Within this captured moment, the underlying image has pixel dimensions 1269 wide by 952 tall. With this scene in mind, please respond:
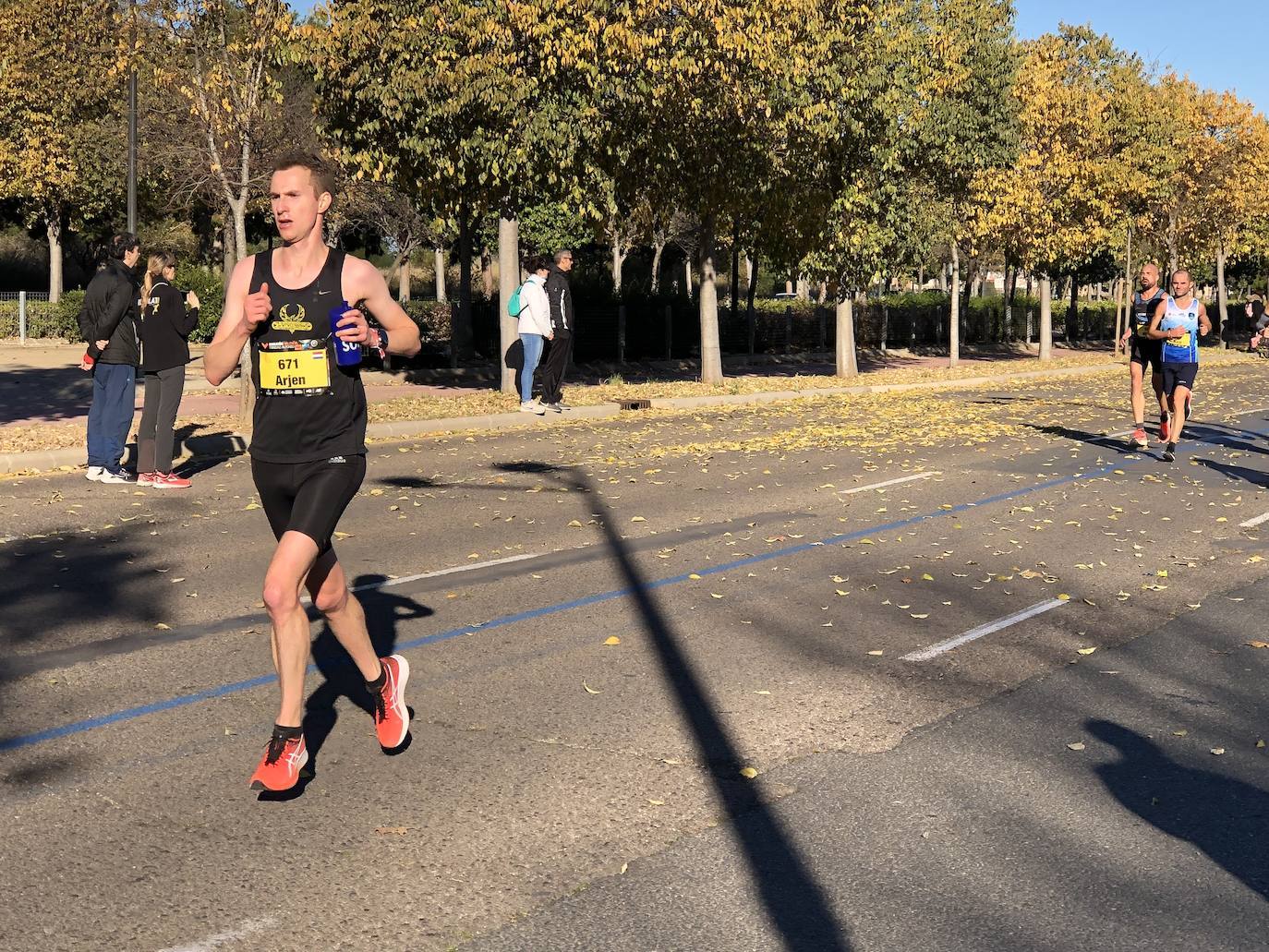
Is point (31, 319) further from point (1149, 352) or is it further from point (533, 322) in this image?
point (1149, 352)

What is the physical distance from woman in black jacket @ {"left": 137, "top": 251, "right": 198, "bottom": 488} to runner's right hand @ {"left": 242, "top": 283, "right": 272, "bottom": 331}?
7.64m

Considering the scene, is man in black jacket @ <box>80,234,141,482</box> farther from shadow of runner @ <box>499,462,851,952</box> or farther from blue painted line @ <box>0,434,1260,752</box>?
shadow of runner @ <box>499,462,851,952</box>

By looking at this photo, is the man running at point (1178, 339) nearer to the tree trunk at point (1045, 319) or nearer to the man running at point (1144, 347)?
the man running at point (1144, 347)

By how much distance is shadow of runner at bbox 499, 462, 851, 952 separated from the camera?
378cm

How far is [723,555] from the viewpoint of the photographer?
9219 mm

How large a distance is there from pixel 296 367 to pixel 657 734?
1.97 m

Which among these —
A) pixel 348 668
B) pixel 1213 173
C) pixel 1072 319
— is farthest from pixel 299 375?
pixel 1072 319

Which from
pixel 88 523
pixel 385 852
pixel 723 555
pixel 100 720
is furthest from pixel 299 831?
pixel 88 523

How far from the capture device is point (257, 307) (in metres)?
4.62

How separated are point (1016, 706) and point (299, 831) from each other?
305cm

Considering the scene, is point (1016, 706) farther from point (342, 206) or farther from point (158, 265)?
point (342, 206)

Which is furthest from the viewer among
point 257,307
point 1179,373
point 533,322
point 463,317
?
point 463,317

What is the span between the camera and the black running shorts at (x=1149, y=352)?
14711mm

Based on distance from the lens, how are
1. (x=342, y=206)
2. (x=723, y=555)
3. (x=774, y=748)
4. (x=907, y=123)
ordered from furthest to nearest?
→ (x=342, y=206) < (x=907, y=123) < (x=723, y=555) < (x=774, y=748)
